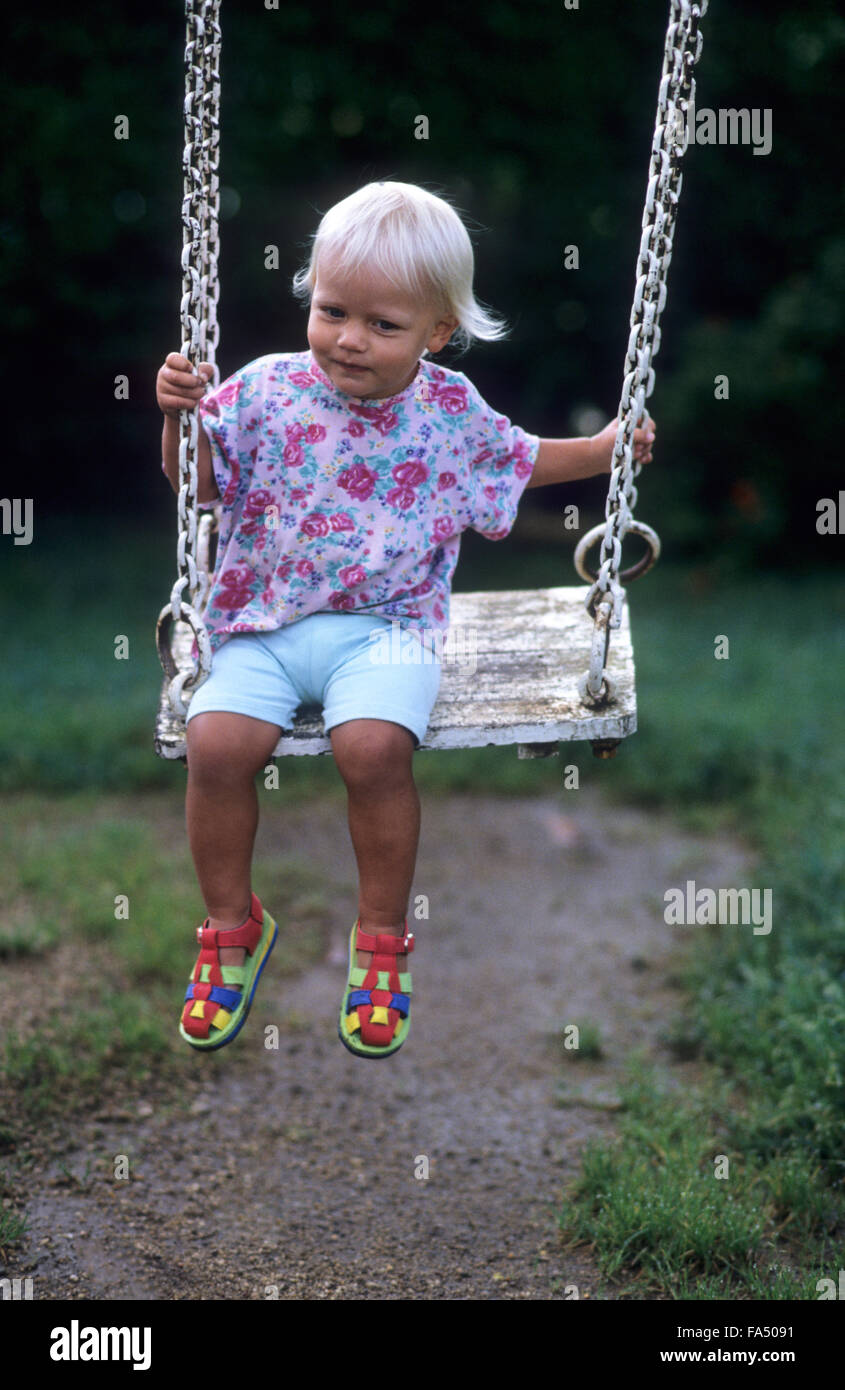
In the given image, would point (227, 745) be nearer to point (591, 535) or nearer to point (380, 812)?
point (380, 812)

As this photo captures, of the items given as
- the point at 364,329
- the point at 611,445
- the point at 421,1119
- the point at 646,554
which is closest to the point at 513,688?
the point at 646,554

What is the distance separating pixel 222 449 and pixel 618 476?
2.51 feet

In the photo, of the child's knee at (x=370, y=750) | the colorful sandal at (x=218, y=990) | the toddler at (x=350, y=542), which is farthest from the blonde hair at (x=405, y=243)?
the colorful sandal at (x=218, y=990)

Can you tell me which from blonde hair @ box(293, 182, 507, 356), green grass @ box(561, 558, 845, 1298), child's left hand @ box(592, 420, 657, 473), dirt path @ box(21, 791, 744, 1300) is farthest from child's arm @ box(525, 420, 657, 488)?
dirt path @ box(21, 791, 744, 1300)

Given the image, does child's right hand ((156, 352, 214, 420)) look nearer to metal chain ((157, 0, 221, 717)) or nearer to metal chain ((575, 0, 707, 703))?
metal chain ((157, 0, 221, 717))

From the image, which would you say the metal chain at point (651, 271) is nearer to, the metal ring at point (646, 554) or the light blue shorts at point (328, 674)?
the metal ring at point (646, 554)

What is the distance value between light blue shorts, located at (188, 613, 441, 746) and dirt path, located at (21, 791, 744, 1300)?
1.34 meters

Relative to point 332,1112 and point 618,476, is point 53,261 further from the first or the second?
point 618,476

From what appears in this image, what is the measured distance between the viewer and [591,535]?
2.94 metres

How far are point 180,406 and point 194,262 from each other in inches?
12.7

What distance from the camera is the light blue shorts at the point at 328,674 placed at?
2623 millimetres

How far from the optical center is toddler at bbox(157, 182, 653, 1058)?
259 centimetres

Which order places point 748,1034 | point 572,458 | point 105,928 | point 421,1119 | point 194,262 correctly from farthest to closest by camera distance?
1. point 105,928
2. point 748,1034
3. point 421,1119
4. point 572,458
5. point 194,262

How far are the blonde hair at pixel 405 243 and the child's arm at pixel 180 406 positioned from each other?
1.07 feet
